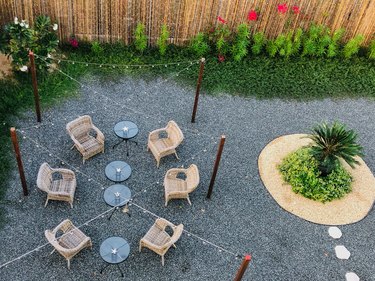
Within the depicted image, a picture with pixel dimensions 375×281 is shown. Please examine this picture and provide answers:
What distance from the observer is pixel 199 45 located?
51.3ft

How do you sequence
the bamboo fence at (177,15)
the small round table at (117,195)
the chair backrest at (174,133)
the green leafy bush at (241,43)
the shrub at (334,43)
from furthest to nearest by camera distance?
1. the shrub at (334,43)
2. the green leafy bush at (241,43)
3. the bamboo fence at (177,15)
4. the chair backrest at (174,133)
5. the small round table at (117,195)

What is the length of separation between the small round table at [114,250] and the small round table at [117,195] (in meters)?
0.95

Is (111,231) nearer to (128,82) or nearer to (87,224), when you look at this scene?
(87,224)

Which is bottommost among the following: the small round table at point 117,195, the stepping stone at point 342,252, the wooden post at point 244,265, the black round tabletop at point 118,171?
the stepping stone at point 342,252

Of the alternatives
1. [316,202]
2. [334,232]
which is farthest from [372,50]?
[334,232]

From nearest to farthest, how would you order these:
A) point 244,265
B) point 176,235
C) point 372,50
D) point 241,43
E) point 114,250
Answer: point 244,265 < point 114,250 < point 176,235 < point 241,43 < point 372,50

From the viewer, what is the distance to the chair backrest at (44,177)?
10.9 m

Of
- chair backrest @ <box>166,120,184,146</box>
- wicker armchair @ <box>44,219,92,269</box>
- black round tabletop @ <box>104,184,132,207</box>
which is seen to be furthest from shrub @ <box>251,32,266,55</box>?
wicker armchair @ <box>44,219,92,269</box>

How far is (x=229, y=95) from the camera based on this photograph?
14.9 meters

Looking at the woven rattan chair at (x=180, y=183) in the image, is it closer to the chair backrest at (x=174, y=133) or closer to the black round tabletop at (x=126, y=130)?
the chair backrest at (x=174, y=133)

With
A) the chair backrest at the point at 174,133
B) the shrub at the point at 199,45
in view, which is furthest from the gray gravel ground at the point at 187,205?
the shrub at the point at 199,45

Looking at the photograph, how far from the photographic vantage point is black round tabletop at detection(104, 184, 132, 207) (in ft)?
36.8

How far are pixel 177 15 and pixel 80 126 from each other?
17.3ft

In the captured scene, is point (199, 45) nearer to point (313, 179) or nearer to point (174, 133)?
point (174, 133)
